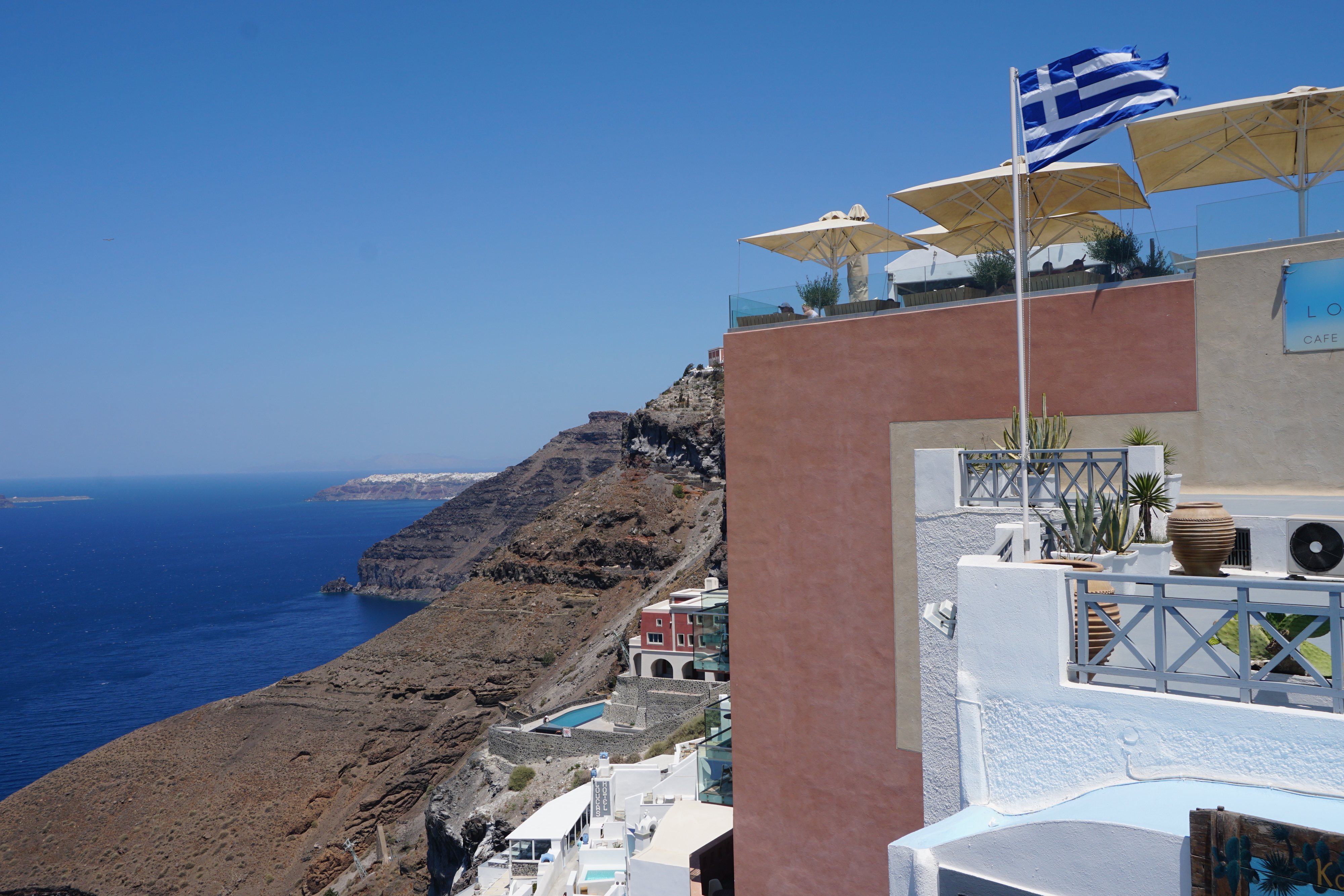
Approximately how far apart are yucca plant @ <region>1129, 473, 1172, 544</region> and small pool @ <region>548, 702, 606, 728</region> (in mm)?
39031

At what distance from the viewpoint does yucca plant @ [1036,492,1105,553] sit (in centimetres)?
751

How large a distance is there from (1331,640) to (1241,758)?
0.66 m

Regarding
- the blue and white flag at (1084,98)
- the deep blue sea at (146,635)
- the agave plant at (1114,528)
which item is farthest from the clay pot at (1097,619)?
the deep blue sea at (146,635)

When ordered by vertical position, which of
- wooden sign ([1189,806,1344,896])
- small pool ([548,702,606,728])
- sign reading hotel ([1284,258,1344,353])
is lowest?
small pool ([548,702,606,728])

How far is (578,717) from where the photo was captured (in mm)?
46062

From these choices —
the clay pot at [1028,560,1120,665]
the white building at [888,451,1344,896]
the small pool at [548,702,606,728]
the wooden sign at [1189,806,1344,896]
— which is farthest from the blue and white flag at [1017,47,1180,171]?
the small pool at [548,702,606,728]

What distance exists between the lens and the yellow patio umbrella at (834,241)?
567 inches

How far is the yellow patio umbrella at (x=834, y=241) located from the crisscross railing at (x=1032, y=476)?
633 centimetres

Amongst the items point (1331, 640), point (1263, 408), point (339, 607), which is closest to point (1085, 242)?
point (1263, 408)

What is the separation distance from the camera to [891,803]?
1026 cm

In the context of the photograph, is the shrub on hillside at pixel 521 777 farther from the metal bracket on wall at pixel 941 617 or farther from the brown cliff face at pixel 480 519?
the brown cliff face at pixel 480 519

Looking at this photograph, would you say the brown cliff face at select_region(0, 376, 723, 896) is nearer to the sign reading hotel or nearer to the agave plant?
the agave plant

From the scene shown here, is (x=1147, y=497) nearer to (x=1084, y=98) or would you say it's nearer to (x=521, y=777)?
(x=1084, y=98)

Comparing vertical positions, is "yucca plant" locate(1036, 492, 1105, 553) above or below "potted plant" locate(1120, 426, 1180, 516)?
below
